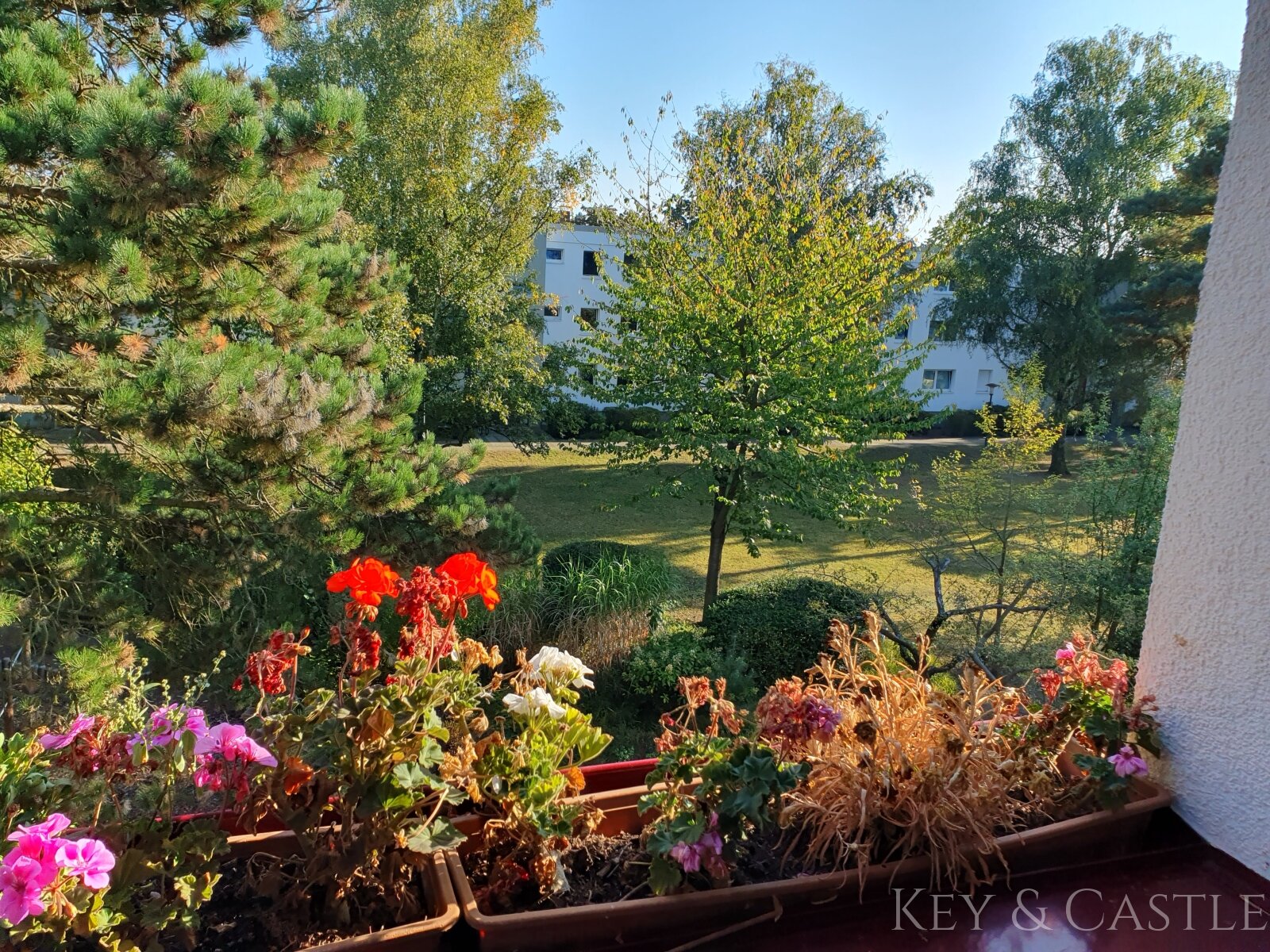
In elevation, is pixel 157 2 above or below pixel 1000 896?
above

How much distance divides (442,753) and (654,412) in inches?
219

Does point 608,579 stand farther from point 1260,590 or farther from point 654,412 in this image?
point 1260,590

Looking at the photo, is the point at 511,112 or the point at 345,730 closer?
the point at 345,730

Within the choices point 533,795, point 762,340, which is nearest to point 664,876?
point 533,795

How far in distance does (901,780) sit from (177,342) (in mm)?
3072

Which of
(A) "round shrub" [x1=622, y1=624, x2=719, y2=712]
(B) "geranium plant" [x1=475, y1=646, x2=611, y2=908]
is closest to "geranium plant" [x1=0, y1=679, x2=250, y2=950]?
(B) "geranium plant" [x1=475, y1=646, x2=611, y2=908]

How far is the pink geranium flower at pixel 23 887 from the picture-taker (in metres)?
0.96

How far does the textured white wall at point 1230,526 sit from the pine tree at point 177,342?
9.41 feet

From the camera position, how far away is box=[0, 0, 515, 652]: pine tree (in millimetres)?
2725

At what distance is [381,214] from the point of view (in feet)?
30.6

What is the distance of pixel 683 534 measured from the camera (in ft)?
40.8

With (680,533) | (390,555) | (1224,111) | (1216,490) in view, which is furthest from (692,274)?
(1224,111)

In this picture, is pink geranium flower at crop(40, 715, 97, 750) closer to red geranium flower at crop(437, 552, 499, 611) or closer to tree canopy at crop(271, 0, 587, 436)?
red geranium flower at crop(437, 552, 499, 611)

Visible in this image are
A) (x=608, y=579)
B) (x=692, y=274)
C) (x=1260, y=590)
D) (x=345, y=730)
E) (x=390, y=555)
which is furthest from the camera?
(x=692, y=274)
